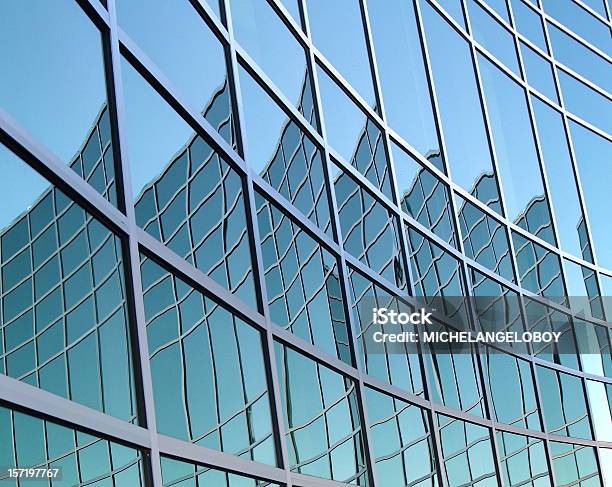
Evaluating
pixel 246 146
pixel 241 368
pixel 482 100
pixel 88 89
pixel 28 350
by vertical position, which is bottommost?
pixel 28 350

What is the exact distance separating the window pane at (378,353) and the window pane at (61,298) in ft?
22.8

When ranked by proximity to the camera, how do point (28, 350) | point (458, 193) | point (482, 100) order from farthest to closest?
1. point (482, 100)
2. point (458, 193)
3. point (28, 350)

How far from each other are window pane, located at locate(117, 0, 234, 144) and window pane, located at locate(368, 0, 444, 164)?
25.2 feet

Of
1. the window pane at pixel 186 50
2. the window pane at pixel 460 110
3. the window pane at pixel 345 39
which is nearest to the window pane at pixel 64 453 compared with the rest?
the window pane at pixel 186 50

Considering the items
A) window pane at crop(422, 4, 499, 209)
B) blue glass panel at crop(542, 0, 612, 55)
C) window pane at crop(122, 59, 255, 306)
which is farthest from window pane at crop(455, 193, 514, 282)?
window pane at crop(122, 59, 255, 306)

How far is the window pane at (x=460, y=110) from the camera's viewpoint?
20.4 m

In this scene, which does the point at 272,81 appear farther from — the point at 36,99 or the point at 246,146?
the point at 36,99

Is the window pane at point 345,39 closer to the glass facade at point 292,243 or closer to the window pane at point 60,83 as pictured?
the glass facade at point 292,243

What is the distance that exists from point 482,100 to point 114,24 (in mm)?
16646

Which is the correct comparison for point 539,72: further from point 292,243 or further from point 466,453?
point 292,243

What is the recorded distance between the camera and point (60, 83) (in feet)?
19.9

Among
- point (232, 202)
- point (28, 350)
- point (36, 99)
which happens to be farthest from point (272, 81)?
point (28, 350)

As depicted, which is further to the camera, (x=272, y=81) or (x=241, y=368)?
(x=272, y=81)

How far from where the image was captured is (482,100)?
22.6m
